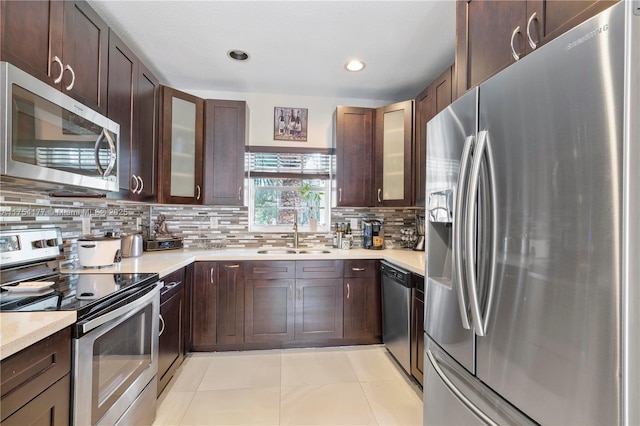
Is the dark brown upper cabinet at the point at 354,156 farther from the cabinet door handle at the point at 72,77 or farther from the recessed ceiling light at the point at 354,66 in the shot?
the cabinet door handle at the point at 72,77

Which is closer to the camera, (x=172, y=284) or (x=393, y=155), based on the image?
(x=172, y=284)

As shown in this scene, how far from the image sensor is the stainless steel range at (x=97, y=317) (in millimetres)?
1074

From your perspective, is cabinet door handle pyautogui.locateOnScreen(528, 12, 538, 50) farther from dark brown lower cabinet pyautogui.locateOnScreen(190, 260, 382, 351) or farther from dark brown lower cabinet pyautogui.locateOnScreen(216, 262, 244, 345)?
dark brown lower cabinet pyautogui.locateOnScreen(216, 262, 244, 345)

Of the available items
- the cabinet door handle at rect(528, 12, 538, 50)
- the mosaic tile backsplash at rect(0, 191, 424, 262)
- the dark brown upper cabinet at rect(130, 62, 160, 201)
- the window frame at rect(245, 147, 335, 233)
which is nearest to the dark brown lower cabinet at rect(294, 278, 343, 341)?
the mosaic tile backsplash at rect(0, 191, 424, 262)

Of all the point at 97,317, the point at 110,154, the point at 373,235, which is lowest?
the point at 97,317

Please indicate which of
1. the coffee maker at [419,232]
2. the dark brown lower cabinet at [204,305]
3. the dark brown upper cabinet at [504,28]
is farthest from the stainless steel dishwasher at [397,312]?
the dark brown lower cabinet at [204,305]

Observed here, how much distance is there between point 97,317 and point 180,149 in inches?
71.4

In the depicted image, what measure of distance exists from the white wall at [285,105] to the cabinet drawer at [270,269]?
1.31m

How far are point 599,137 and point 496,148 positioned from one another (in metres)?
0.29

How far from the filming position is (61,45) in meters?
1.42

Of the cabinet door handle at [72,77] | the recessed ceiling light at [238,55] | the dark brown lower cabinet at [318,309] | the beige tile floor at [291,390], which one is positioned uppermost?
the recessed ceiling light at [238,55]

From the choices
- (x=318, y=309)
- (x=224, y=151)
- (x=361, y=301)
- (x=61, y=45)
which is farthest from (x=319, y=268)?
(x=61, y=45)

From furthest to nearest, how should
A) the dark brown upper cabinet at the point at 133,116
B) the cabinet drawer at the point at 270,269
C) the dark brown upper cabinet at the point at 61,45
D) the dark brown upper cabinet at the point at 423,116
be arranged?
the cabinet drawer at the point at 270,269, the dark brown upper cabinet at the point at 423,116, the dark brown upper cabinet at the point at 133,116, the dark brown upper cabinet at the point at 61,45

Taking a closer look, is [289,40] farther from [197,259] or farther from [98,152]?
[197,259]
